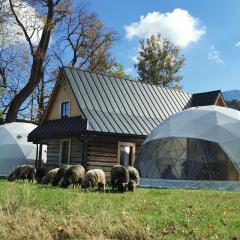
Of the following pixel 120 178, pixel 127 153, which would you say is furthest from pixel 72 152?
pixel 120 178

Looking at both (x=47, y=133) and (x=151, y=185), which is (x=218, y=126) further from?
(x=47, y=133)

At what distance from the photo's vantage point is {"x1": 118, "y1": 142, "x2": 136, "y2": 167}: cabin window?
28434 millimetres

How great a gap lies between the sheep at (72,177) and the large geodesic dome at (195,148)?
15.0ft

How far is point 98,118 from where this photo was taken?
27109 millimetres

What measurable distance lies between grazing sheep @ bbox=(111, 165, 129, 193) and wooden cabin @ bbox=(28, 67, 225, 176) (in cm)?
810

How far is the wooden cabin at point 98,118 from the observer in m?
26.9

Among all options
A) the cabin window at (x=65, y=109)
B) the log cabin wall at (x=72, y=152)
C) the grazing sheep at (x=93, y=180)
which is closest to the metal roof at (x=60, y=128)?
the cabin window at (x=65, y=109)

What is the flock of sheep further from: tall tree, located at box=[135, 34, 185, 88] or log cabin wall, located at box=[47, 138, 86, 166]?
tall tree, located at box=[135, 34, 185, 88]

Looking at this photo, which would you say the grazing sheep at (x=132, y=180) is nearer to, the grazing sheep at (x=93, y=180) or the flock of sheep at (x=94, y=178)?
the flock of sheep at (x=94, y=178)

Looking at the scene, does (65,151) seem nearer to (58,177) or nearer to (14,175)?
(14,175)

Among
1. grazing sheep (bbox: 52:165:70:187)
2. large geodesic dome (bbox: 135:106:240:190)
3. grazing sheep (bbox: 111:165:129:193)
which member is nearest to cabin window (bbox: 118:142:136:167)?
large geodesic dome (bbox: 135:106:240:190)

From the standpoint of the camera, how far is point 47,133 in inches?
1168

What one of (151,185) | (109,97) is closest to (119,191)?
(151,185)

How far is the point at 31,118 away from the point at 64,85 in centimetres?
1793
